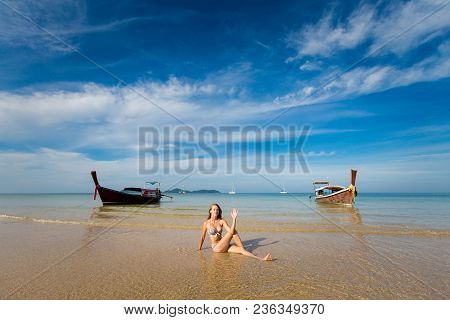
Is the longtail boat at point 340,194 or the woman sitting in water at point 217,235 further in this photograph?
the longtail boat at point 340,194

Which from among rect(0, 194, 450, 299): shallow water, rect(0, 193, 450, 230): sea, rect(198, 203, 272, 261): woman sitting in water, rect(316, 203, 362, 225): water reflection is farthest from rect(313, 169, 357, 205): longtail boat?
rect(198, 203, 272, 261): woman sitting in water

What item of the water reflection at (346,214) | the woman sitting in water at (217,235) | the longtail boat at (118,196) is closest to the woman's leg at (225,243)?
the woman sitting in water at (217,235)

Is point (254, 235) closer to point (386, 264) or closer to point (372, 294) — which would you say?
point (386, 264)

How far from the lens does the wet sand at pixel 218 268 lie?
4688mm

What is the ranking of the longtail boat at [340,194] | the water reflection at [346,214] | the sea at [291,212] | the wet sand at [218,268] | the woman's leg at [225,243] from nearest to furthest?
1. the wet sand at [218,268]
2. the woman's leg at [225,243]
3. the sea at [291,212]
4. the water reflection at [346,214]
5. the longtail boat at [340,194]

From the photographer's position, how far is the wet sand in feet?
15.4

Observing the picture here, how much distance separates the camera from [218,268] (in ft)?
19.8

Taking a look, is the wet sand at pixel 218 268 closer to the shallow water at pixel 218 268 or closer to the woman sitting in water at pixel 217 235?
the shallow water at pixel 218 268

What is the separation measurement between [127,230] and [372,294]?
9485mm

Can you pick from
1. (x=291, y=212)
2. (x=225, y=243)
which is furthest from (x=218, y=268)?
(x=291, y=212)

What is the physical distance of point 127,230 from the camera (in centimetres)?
1165

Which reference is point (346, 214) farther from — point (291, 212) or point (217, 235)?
point (217, 235)

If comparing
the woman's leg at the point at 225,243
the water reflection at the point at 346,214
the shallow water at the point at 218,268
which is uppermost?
the woman's leg at the point at 225,243
